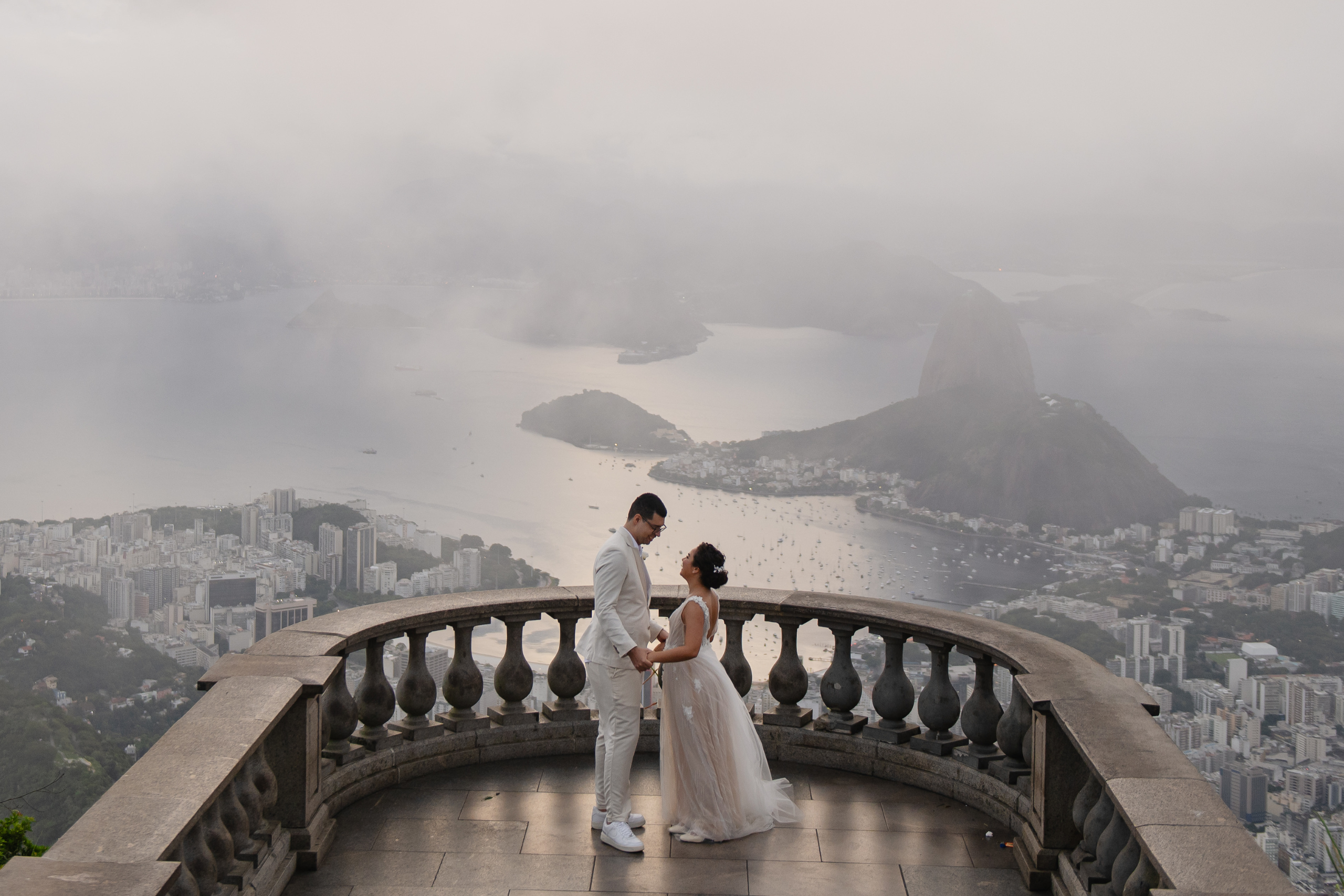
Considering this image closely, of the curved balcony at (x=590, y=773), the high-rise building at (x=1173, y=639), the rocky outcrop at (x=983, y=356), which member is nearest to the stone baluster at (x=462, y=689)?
the curved balcony at (x=590, y=773)

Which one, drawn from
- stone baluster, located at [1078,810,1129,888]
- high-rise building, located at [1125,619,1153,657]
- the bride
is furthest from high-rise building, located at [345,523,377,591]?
stone baluster, located at [1078,810,1129,888]

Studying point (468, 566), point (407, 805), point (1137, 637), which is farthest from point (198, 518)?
point (407, 805)

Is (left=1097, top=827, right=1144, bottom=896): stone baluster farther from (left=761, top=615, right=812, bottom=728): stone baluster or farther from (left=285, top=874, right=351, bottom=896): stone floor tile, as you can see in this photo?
(left=285, top=874, right=351, bottom=896): stone floor tile

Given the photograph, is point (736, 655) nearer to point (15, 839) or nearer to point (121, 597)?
point (15, 839)

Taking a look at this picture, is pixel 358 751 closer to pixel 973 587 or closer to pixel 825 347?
pixel 973 587

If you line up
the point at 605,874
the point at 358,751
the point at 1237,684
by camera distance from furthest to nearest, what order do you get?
the point at 1237,684
the point at 358,751
the point at 605,874

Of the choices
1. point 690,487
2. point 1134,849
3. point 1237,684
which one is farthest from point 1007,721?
point 690,487
